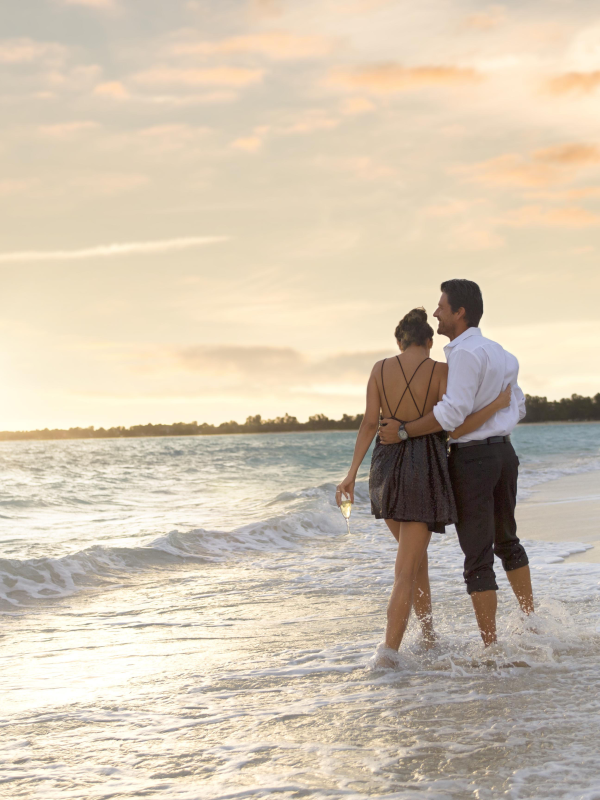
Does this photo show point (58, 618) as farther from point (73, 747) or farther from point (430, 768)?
point (430, 768)

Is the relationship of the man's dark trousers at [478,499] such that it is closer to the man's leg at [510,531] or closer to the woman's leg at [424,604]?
the man's leg at [510,531]

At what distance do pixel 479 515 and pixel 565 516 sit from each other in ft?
24.3

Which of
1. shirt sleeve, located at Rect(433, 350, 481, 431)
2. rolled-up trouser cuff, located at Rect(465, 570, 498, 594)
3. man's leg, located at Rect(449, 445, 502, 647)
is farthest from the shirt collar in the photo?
rolled-up trouser cuff, located at Rect(465, 570, 498, 594)

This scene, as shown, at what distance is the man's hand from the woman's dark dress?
0.14ft

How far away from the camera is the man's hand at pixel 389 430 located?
12.8 ft

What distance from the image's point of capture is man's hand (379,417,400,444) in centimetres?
389

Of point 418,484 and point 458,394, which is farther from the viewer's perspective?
point 418,484

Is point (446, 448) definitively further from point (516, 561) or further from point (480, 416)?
point (516, 561)

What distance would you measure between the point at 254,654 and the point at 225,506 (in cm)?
1189

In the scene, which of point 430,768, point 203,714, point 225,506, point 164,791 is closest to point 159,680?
point 203,714

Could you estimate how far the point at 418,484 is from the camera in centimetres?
384

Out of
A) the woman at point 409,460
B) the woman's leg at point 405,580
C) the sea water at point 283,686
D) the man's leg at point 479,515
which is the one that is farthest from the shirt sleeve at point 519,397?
the sea water at point 283,686

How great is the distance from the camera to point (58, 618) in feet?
18.6

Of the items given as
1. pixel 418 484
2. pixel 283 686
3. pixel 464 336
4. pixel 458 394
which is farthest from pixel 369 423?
pixel 283 686
